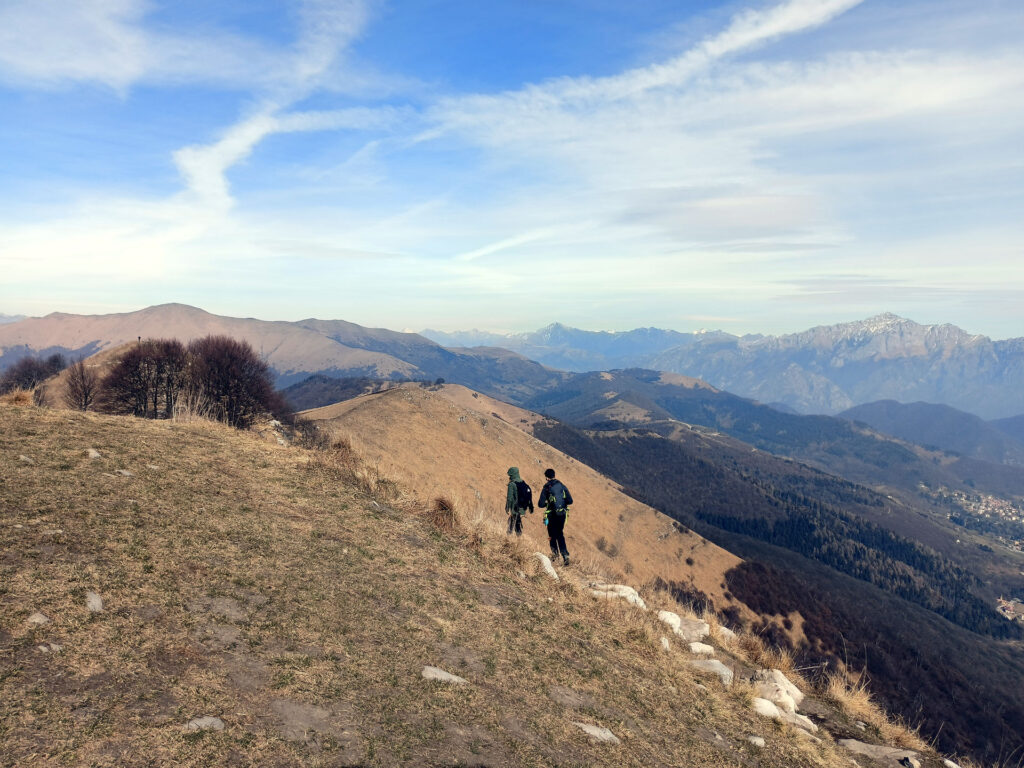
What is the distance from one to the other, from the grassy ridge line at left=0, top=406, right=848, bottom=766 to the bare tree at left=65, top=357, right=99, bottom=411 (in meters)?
67.2

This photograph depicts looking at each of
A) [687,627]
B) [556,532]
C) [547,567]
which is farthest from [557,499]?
[687,627]

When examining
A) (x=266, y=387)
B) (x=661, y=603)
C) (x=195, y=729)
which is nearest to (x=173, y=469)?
(x=195, y=729)

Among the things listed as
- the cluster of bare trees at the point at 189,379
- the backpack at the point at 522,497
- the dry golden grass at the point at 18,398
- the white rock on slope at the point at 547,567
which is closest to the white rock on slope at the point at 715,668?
the white rock on slope at the point at 547,567

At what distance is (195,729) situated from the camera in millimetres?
5367

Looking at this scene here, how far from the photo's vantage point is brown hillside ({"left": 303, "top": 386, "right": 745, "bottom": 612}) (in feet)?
268

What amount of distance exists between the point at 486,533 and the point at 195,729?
894cm

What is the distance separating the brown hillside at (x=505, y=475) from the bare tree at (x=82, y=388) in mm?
30089

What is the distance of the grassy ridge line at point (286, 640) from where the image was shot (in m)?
5.57

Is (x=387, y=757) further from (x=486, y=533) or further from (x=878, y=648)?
(x=878, y=648)

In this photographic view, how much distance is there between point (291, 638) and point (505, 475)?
94.4 m

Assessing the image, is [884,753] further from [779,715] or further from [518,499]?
[518,499]

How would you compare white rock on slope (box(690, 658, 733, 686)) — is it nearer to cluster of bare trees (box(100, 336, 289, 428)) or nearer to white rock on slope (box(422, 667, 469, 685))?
white rock on slope (box(422, 667, 469, 685))

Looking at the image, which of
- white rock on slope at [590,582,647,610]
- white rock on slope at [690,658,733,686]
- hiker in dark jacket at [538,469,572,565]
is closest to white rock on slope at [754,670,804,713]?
white rock on slope at [690,658,733,686]

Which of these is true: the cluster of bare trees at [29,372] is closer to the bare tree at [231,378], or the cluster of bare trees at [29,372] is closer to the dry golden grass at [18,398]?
the bare tree at [231,378]
